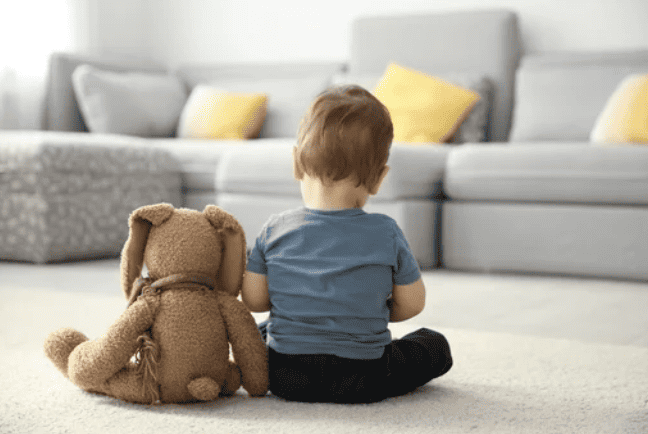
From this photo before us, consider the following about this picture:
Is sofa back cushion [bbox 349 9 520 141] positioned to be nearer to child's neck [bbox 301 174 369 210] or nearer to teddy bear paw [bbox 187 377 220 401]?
child's neck [bbox 301 174 369 210]

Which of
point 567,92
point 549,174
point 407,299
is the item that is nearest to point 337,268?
point 407,299

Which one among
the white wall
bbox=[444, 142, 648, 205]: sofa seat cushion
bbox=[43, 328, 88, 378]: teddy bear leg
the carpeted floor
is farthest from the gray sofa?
bbox=[43, 328, 88, 378]: teddy bear leg

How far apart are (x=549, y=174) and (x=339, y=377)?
5.35 ft

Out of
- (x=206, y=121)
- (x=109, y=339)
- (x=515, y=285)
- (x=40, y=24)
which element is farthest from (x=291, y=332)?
(x=40, y=24)

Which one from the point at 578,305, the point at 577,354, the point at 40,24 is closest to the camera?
the point at 577,354

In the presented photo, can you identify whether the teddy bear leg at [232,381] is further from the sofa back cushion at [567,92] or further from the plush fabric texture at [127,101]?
the plush fabric texture at [127,101]

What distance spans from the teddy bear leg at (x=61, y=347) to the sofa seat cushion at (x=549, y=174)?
1.75m

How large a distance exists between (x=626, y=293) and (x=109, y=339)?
1632 mm

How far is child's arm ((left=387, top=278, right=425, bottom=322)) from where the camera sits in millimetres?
1128

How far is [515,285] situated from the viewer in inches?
92.7

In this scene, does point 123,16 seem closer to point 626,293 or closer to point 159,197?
point 159,197

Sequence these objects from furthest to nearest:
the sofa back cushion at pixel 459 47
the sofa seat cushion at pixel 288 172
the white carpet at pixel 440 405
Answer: the sofa back cushion at pixel 459 47, the sofa seat cushion at pixel 288 172, the white carpet at pixel 440 405

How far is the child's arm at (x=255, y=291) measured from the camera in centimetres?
115

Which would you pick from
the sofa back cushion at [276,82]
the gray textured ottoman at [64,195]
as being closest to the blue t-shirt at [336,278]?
the gray textured ottoman at [64,195]
